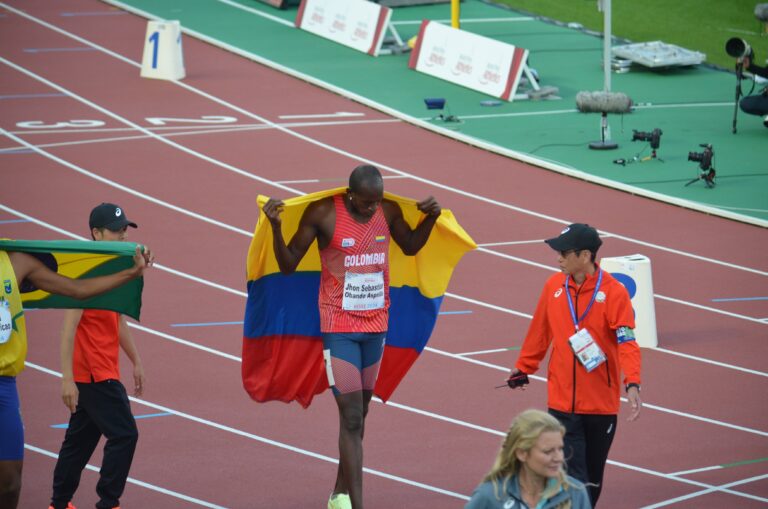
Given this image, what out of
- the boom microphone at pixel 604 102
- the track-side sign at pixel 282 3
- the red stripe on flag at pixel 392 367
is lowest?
the red stripe on flag at pixel 392 367

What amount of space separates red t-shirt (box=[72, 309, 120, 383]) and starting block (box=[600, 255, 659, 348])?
5.61 metres

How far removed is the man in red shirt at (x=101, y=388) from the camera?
8.26 metres

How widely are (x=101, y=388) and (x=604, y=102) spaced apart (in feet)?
43.1

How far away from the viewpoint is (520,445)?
5.41m

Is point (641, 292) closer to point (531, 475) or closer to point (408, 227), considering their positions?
point (408, 227)

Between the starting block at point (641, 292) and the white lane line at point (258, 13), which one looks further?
the white lane line at point (258, 13)

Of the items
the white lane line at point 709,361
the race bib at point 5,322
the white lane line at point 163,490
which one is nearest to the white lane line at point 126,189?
the white lane line at point 709,361

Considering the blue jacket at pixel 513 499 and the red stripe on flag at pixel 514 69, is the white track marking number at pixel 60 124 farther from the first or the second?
the blue jacket at pixel 513 499

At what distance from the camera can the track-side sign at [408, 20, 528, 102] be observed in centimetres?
2309

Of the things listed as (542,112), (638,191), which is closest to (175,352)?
(638,191)

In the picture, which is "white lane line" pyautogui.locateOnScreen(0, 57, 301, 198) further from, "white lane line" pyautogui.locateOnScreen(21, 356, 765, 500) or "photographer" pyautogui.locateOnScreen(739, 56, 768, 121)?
"photographer" pyautogui.locateOnScreen(739, 56, 768, 121)

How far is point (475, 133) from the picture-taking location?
20.8m

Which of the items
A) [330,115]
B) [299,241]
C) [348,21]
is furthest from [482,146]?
[299,241]

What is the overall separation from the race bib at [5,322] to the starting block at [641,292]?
6819 mm
